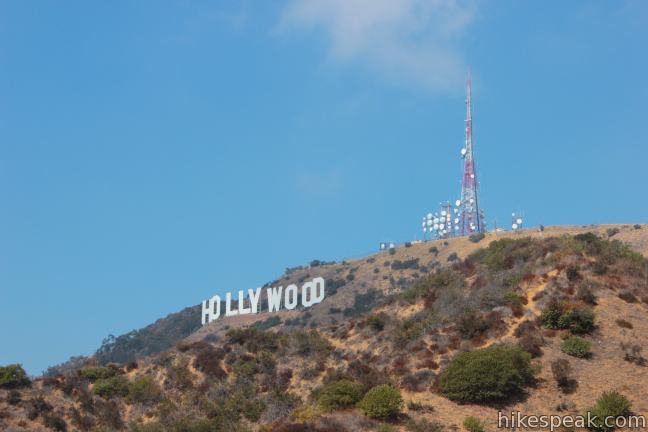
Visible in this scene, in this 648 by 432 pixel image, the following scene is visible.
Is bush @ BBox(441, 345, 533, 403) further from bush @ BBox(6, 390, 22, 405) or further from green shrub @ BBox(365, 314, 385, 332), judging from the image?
bush @ BBox(6, 390, 22, 405)

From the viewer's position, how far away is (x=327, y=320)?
111m

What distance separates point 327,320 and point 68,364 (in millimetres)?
46676

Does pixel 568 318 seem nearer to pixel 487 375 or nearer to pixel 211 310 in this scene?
pixel 487 375

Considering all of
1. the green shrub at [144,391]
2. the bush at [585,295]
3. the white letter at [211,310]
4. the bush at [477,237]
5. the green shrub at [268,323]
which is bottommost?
the green shrub at [144,391]

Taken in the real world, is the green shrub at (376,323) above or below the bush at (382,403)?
above

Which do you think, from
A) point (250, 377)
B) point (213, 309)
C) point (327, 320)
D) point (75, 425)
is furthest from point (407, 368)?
point (213, 309)

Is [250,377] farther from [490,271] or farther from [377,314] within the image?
[490,271]

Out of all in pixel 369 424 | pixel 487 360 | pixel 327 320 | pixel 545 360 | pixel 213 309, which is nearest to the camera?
pixel 369 424

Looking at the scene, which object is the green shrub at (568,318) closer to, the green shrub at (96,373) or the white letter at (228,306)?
the green shrub at (96,373)

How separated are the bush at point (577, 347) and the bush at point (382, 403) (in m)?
10.7

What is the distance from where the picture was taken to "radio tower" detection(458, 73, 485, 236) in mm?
124250

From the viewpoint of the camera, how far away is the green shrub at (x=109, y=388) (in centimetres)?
5541

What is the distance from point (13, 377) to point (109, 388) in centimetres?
704

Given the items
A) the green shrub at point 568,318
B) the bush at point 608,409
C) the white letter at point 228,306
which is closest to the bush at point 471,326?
the green shrub at point 568,318
